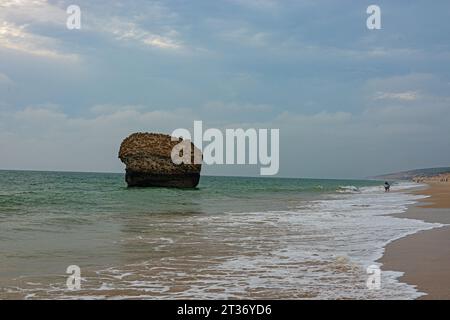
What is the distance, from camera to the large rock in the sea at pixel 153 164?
5266 centimetres

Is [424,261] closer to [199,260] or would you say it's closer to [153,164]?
[199,260]

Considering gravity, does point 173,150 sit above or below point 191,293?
above

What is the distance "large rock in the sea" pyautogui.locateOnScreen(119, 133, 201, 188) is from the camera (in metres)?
52.7

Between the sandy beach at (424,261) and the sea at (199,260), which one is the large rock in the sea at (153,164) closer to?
the sea at (199,260)

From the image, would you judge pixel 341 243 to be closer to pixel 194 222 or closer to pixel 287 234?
pixel 287 234

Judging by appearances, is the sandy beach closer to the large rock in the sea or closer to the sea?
the sea

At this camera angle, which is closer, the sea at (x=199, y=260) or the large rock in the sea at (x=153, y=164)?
the sea at (x=199, y=260)

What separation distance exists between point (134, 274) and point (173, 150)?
4570 cm

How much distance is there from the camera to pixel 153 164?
5269cm

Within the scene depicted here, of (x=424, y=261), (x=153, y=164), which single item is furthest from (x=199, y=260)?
(x=153, y=164)

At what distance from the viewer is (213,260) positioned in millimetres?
9289

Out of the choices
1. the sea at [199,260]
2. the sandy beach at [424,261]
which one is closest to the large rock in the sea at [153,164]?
the sea at [199,260]

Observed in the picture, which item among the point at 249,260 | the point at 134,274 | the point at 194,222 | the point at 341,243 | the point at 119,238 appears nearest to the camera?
the point at 134,274
